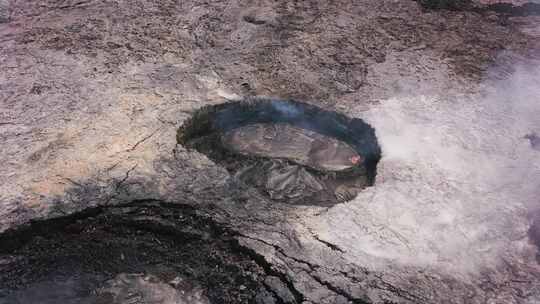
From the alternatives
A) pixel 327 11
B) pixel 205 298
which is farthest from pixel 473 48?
pixel 205 298

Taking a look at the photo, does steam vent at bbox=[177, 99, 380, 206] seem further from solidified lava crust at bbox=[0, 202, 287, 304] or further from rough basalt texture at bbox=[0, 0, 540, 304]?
solidified lava crust at bbox=[0, 202, 287, 304]

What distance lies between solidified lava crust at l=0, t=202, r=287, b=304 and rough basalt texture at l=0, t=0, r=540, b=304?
11 cm

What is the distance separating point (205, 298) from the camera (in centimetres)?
307

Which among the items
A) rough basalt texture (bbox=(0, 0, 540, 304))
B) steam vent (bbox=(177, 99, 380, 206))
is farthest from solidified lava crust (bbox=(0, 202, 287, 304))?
steam vent (bbox=(177, 99, 380, 206))

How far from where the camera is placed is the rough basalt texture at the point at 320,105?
3.29m

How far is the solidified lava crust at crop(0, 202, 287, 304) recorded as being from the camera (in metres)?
3.06

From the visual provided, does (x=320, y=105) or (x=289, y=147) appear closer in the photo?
(x=289, y=147)

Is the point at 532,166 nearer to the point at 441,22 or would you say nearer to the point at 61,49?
the point at 441,22

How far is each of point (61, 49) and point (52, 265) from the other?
3127mm

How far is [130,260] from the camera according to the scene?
3.27m

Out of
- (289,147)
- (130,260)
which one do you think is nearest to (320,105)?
(289,147)

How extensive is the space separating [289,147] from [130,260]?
5.98ft

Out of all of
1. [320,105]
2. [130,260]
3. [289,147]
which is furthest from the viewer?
[320,105]

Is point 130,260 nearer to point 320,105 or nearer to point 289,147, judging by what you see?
point 289,147
